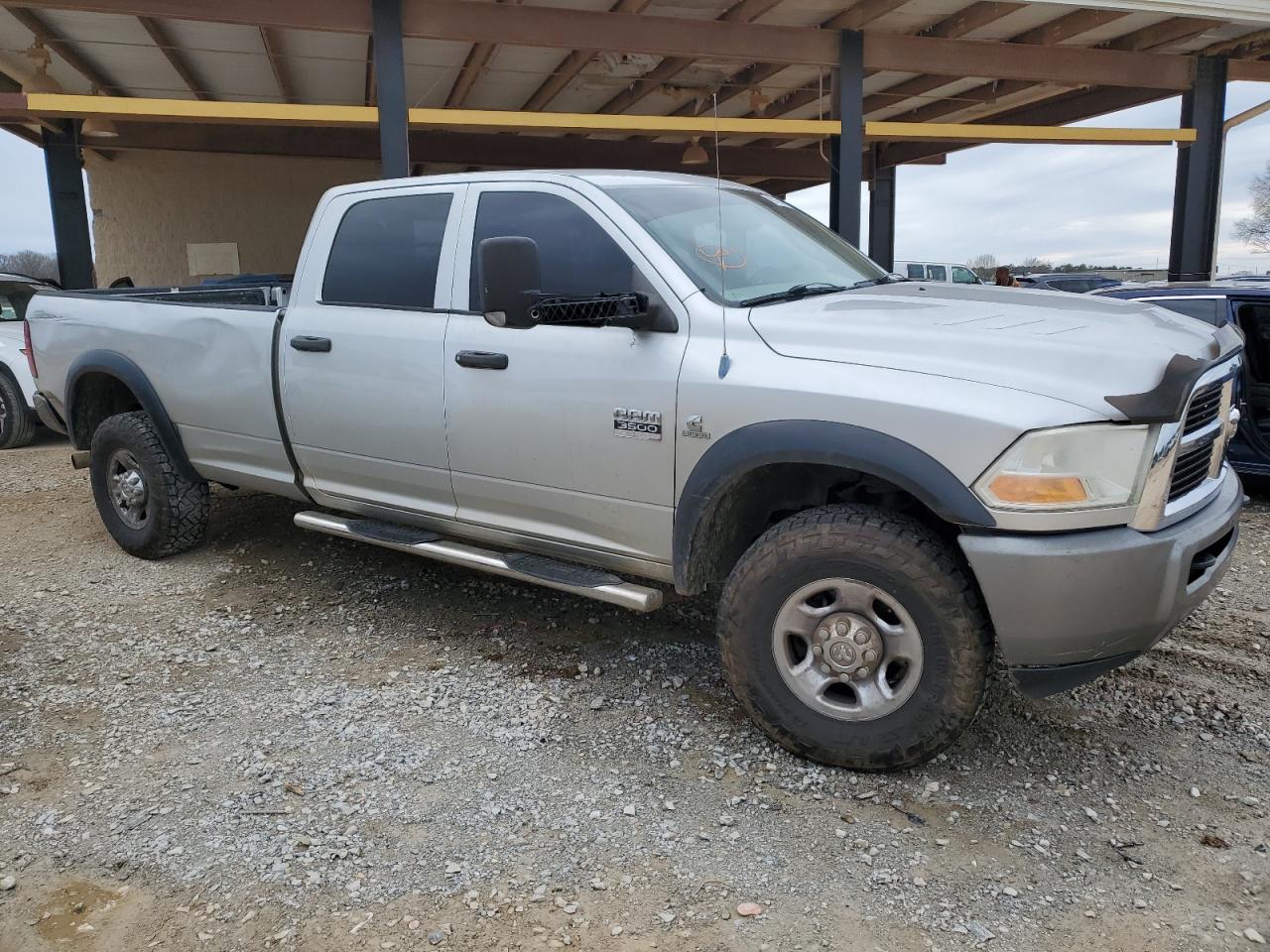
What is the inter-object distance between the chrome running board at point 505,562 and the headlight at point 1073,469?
4.26ft

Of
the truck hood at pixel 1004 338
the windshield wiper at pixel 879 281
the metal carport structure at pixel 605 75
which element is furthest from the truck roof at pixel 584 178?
the metal carport structure at pixel 605 75

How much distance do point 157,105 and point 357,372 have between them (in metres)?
6.72

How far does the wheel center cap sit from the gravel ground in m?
0.39

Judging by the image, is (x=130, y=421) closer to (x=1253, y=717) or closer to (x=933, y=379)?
(x=933, y=379)

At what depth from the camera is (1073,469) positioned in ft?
8.63

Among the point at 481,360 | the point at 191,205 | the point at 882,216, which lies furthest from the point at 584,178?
the point at 882,216

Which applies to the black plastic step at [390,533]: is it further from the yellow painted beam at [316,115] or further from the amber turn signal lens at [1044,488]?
the yellow painted beam at [316,115]

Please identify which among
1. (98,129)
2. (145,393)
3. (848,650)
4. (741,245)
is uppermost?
(98,129)

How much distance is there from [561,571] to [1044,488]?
1787 millimetres

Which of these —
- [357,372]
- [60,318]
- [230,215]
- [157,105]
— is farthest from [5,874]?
[230,215]

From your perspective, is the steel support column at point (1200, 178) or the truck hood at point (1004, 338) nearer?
the truck hood at point (1004, 338)

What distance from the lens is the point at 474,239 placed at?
13.1 feet

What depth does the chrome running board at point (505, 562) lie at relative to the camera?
3.47m

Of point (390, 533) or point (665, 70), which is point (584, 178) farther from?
point (665, 70)
